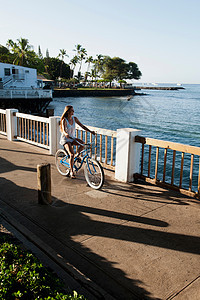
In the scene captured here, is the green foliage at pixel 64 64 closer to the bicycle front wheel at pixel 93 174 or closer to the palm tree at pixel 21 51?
the palm tree at pixel 21 51

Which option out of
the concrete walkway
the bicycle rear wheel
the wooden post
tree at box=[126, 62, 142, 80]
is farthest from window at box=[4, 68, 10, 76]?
tree at box=[126, 62, 142, 80]

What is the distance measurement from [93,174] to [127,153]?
2.93ft

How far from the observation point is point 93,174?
6.02 m

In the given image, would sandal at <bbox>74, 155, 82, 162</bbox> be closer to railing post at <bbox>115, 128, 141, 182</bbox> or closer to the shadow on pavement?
railing post at <bbox>115, 128, 141, 182</bbox>

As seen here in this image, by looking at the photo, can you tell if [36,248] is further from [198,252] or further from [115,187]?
[115,187]

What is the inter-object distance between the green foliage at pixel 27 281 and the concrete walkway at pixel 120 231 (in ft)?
1.94

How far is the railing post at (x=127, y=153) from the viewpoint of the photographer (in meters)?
6.17

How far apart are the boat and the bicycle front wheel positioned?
33.3 meters

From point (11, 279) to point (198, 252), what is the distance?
7.92 ft

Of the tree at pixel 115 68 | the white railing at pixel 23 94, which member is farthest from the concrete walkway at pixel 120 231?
the tree at pixel 115 68

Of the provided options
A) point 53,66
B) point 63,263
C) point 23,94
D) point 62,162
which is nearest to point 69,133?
point 62,162

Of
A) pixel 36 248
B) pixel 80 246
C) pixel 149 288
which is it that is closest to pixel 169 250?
pixel 149 288

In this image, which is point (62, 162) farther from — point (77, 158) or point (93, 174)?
point (93, 174)

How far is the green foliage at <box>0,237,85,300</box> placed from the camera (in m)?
2.44
